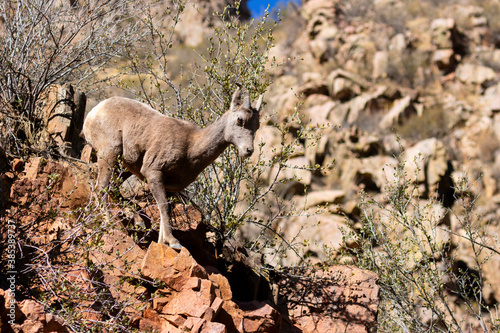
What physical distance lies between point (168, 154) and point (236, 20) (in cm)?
288

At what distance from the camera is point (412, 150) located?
1761 cm

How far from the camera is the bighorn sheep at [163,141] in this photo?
16.6 ft

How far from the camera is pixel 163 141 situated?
512 centimetres

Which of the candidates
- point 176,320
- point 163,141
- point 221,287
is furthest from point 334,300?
point 163,141

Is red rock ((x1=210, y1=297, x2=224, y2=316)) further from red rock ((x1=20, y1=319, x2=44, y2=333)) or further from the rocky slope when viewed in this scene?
red rock ((x1=20, y1=319, x2=44, y2=333))

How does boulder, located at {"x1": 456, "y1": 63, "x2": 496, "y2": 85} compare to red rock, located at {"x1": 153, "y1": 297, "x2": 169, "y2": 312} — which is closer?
red rock, located at {"x1": 153, "y1": 297, "x2": 169, "y2": 312}

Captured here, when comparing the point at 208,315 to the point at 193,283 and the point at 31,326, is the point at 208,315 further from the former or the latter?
the point at 31,326

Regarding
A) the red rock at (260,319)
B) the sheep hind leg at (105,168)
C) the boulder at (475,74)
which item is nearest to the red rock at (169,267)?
the red rock at (260,319)

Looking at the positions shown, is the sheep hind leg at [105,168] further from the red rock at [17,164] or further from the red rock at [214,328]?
the red rock at [214,328]

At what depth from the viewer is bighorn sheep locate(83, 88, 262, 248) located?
505 cm

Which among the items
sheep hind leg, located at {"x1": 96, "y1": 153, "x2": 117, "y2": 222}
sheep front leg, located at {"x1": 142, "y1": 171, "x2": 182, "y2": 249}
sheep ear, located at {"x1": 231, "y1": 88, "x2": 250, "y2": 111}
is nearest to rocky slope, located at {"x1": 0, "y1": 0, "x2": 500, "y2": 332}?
sheep front leg, located at {"x1": 142, "y1": 171, "x2": 182, "y2": 249}

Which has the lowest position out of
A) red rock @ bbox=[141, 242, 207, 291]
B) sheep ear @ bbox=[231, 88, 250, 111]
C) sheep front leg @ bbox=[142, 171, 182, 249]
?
red rock @ bbox=[141, 242, 207, 291]

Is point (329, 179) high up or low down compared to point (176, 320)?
down

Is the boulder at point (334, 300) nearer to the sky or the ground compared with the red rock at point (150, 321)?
nearer to the ground
